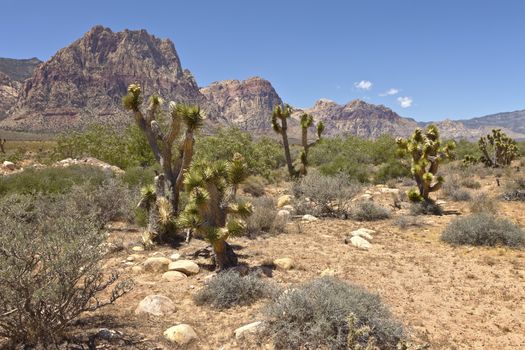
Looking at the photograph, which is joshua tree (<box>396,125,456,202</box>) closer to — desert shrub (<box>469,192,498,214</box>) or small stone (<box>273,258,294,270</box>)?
desert shrub (<box>469,192,498,214</box>)

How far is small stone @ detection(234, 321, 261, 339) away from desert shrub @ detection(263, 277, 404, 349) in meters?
0.15

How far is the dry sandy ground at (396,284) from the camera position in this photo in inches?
228

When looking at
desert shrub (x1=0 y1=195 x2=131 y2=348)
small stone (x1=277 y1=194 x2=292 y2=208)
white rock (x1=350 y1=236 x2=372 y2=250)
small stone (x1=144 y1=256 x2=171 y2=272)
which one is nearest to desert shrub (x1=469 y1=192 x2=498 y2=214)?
white rock (x1=350 y1=236 x2=372 y2=250)

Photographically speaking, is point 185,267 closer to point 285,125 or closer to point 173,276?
point 173,276

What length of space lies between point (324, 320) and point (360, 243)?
599cm

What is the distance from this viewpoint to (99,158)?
25359 millimetres

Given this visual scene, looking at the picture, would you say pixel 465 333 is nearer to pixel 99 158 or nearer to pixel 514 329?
pixel 514 329

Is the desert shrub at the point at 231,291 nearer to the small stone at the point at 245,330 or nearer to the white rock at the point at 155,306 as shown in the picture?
the white rock at the point at 155,306

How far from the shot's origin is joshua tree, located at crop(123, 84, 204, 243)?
10.0 metres

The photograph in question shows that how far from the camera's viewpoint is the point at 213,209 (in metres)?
8.20

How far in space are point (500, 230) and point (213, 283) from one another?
8342mm

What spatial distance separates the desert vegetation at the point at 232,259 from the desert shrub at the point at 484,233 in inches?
1.4

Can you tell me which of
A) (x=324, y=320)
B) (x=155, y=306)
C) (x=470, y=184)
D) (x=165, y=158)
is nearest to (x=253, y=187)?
(x=165, y=158)

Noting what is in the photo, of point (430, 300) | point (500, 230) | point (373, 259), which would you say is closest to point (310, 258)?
point (373, 259)
